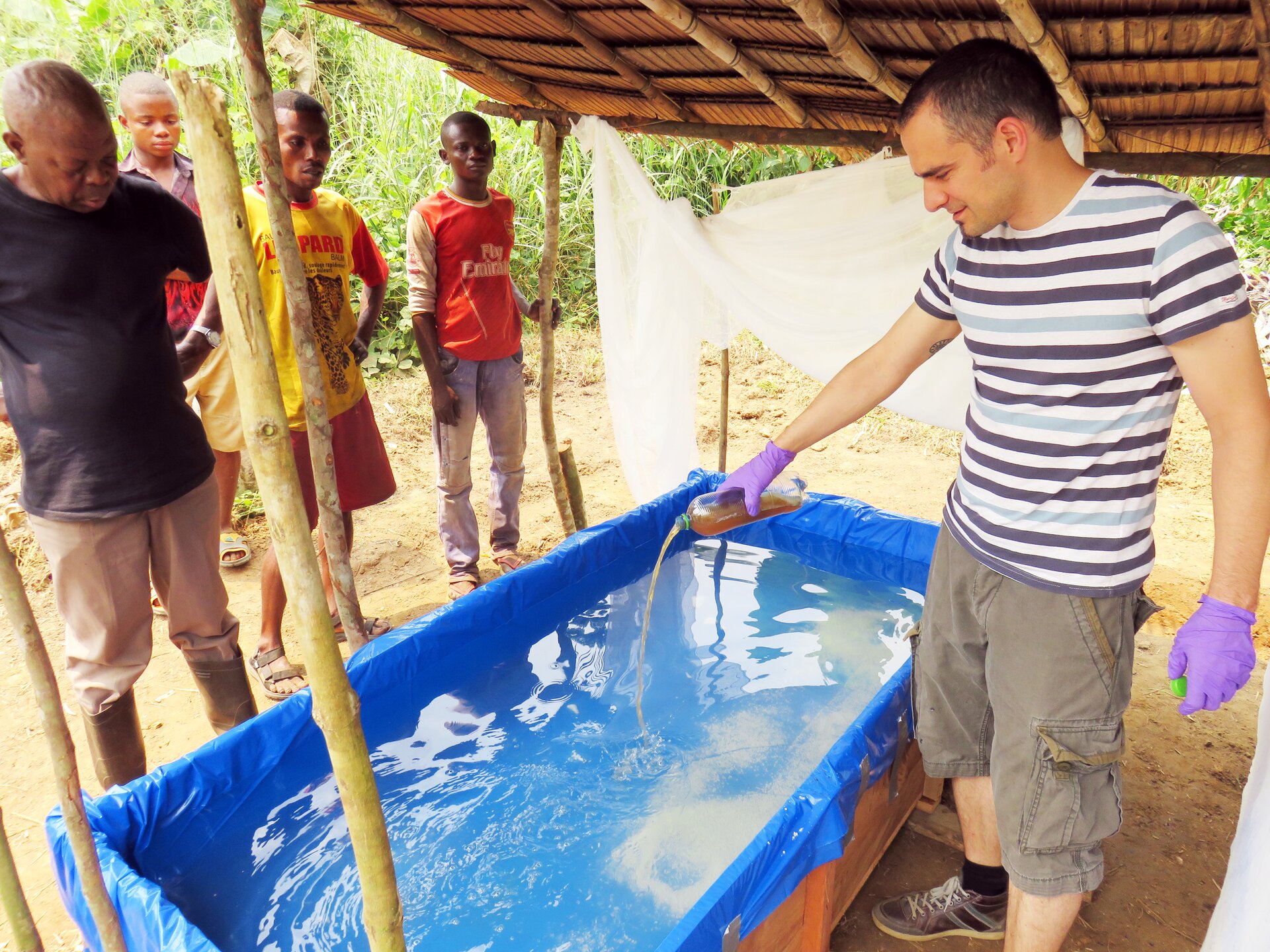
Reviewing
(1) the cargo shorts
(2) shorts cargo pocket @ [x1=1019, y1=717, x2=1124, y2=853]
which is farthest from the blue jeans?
(2) shorts cargo pocket @ [x1=1019, y1=717, x2=1124, y2=853]

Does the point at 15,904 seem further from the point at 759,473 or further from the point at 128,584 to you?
the point at 759,473

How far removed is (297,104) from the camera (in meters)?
2.38

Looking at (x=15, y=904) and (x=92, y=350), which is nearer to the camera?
(x=15, y=904)

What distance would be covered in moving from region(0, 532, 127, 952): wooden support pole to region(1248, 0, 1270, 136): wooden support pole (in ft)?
6.88

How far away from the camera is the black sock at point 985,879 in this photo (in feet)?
5.70

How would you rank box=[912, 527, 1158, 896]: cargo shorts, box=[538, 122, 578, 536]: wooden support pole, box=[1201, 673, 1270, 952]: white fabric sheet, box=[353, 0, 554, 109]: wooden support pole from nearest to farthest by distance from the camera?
1. box=[1201, 673, 1270, 952]: white fabric sheet
2. box=[912, 527, 1158, 896]: cargo shorts
3. box=[353, 0, 554, 109]: wooden support pole
4. box=[538, 122, 578, 536]: wooden support pole

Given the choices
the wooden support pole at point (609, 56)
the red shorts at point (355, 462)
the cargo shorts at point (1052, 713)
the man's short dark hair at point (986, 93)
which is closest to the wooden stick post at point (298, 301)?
the red shorts at point (355, 462)

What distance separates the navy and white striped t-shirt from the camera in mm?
1192

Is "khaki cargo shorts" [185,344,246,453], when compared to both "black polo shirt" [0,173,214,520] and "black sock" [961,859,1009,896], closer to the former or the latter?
"black polo shirt" [0,173,214,520]

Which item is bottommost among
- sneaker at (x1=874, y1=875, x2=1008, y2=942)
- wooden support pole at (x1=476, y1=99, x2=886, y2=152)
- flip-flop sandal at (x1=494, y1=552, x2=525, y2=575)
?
sneaker at (x1=874, y1=875, x2=1008, y2=942)

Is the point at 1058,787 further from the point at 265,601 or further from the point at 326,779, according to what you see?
the point at 265,601

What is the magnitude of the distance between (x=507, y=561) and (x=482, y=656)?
79 cm

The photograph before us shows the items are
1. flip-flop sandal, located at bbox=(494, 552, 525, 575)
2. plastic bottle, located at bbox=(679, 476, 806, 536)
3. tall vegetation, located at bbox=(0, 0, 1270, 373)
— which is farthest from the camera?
tall vegetation, located at bbox=(0, 0, 1270, 373)

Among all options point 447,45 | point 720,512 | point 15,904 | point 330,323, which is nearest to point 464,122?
point 447,45
